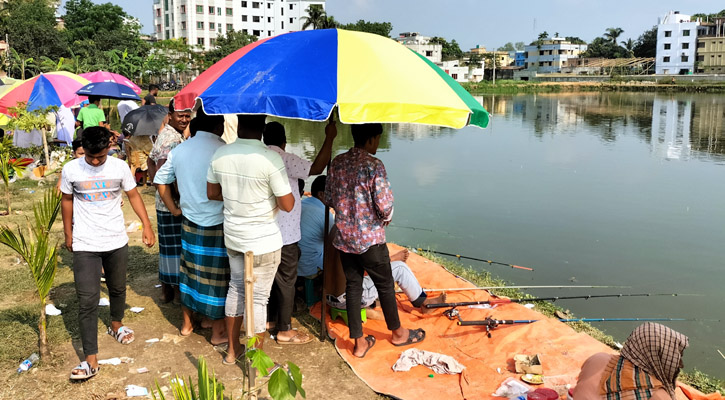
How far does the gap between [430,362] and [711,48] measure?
75479 millimetres

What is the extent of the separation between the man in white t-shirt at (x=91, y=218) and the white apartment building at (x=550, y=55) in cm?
8252

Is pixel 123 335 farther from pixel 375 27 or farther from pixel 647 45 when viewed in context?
pixel 647 45

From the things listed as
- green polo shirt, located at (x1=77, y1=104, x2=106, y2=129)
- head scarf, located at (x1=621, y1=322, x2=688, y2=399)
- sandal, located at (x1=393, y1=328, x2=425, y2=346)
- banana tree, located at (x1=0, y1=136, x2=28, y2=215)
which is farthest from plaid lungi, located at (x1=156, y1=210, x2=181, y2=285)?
green polo shirt, located at (x1=77, y1=104, x2=106, y2=129)

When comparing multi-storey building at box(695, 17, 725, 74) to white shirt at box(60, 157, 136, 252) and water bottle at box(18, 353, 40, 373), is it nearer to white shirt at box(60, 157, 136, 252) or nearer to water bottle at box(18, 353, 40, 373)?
white shirt at box(60, 157, 136, 252)

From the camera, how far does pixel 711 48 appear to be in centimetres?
6500

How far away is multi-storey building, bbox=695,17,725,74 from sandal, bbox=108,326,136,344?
74.0m

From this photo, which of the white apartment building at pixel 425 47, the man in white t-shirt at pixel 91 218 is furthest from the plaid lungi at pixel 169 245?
the white apartment building at pixel 425 47

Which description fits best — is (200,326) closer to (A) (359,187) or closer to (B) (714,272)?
Answer: (A) (359,187)

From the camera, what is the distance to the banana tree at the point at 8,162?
684cm

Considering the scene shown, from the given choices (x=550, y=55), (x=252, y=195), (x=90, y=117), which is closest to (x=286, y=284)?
(x=252, y=195)

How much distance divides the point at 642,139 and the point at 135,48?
41322 millimetres

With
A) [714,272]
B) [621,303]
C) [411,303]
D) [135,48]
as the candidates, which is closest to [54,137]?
[411,303]

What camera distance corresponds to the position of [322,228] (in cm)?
425

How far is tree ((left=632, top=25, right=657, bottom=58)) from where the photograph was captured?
254 feet
